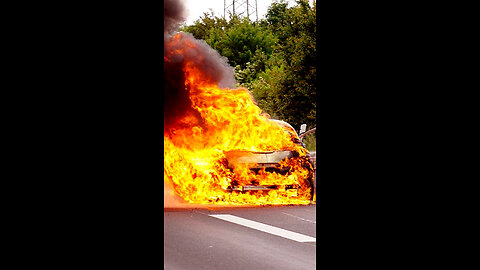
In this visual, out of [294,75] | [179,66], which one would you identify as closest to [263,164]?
[179,66]

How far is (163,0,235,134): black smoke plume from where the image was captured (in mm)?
12414

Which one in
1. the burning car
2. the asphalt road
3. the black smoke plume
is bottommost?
the asphalt road

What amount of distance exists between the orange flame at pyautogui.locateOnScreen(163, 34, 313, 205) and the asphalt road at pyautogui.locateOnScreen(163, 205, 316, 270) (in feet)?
1.67

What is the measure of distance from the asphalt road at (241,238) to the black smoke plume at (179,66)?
98.4 inches

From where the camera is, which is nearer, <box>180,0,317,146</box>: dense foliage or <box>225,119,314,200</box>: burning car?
<box>225,119,314,200</box>: burning car

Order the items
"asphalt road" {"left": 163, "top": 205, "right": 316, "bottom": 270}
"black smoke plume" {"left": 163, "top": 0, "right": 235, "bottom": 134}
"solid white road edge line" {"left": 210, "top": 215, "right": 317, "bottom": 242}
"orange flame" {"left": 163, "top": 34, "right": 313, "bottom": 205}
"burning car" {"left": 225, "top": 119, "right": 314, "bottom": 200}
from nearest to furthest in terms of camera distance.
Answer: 1. "asphalt road" {"left": 163, "top": 205, "right": 316, "bottom": 270}
2. "solid white road edge line" {"left": 210, "top": 215, "right": 317, "bottom": 242}
3. "burning car" {"left": 225, "top": 119, "right": 314, "bottom": 200}
4. "orange flame" {"left": 163, "top": 34, "right": 313, "bottom": 205}
5. "black smoke plume" {"left": 163, "top": 0, "right": 235, "bottom": 134}

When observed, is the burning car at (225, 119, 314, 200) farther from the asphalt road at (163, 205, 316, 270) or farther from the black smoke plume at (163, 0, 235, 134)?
the black smoke plume at (163, 0, 235, 134)

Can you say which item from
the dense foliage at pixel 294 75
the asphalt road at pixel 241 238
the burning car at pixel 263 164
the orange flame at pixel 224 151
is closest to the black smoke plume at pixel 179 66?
the orange flame at pixel 224 151

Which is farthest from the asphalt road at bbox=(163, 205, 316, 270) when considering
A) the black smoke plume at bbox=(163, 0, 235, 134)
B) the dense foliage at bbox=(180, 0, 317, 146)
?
the dense foliage at bbox=(180, 0, 317, 146)

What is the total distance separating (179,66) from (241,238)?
228 inches
